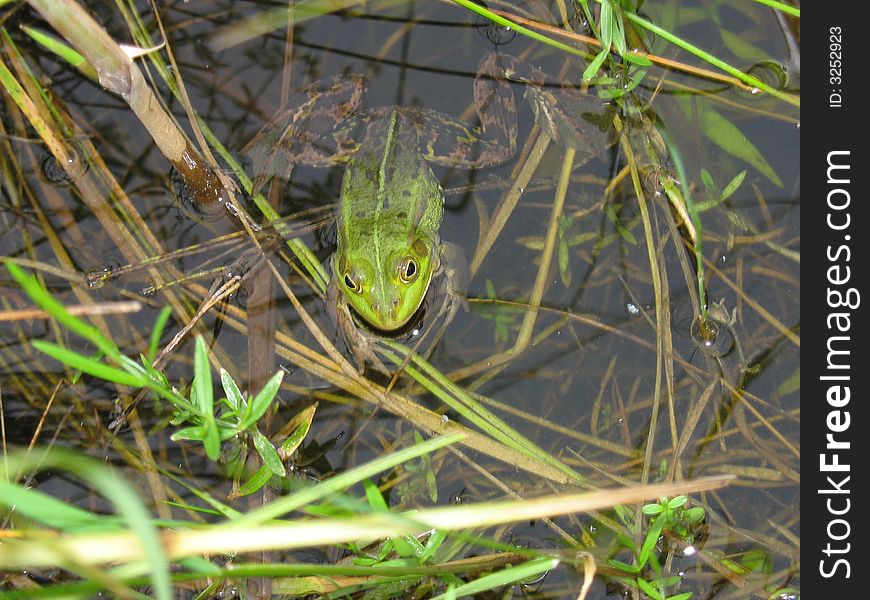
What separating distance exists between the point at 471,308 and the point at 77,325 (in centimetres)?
223

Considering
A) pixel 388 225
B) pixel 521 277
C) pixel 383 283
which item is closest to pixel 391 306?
pixel 383 283

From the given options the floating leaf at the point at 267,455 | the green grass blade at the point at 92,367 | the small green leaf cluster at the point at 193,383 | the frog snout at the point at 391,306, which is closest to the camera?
the small green leaf cluster at the point at 193,383

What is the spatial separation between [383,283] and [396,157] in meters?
0.73

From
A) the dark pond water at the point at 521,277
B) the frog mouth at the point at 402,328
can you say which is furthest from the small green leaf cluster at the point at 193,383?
the frog mouth at the point at 402,328

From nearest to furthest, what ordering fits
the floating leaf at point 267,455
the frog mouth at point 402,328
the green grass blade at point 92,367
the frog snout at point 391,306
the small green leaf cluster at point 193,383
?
the small green leaf cluster at point 193,383, the green grass blade at point 92,367, the floating leaf at point 267,455, the frog snout at point 391,306, the frog mouth at point 402,328

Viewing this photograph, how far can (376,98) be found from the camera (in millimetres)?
3836

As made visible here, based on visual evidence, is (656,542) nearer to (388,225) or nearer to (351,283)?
(351,283)

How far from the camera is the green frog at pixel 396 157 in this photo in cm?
330

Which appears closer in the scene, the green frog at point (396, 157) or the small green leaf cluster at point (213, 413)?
the small green leaf cluster at point (213, 413)

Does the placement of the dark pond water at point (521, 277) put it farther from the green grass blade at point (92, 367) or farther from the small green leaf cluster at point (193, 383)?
the green grass blade at point (92, 367)

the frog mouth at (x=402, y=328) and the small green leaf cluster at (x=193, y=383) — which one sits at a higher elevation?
the frog mouth at (x=402, y=328)

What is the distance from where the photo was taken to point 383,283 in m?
3.22

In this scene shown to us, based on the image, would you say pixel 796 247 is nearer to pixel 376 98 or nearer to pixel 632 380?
pixel 632 380
